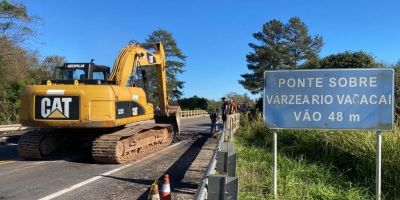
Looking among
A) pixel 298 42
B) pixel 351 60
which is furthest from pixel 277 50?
pixel 351 60

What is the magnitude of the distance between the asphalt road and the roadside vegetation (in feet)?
3.79

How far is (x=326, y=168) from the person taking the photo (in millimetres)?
10219

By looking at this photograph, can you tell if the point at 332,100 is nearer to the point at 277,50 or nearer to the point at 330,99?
the point at 330,99

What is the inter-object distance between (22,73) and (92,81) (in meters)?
23.1

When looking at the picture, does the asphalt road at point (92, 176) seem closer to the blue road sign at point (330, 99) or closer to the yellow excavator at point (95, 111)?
the yellow excavator at point (95, 111)

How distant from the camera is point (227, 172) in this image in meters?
6.92

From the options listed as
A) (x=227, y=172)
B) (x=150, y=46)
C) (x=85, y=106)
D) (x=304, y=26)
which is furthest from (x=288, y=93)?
(x=304, y=26)

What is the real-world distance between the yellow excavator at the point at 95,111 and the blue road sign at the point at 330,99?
5.45 meters

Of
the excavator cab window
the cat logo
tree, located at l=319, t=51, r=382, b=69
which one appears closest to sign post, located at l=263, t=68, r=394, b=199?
the cat logo

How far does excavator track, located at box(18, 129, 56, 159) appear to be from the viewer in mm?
12812

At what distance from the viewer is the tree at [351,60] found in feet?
128

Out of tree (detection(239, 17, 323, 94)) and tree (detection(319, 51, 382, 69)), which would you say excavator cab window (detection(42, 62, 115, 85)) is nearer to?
tree (detection(319, 51, 382, 69))

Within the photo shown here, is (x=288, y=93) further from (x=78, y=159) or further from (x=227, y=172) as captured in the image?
(x=78, y=159)

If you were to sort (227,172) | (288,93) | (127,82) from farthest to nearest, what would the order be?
(127,82), (288,93), (227,172)
